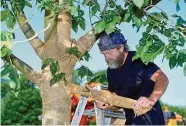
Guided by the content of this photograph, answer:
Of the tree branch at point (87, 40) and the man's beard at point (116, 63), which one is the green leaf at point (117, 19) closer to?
the tree branch at point (87, 40)

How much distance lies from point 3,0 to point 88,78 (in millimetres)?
916

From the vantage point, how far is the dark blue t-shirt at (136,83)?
3.85m

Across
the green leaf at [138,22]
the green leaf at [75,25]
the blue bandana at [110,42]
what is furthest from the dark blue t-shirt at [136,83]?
the green leaf at [138,22]

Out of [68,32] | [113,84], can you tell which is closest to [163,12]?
[68,32]

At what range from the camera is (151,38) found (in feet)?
8.07

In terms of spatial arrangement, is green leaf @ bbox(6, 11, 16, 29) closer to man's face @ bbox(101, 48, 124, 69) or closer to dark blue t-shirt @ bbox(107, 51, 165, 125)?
man's face @ bbox(101, 48, 124, 69)

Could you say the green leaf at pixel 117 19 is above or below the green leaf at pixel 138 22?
above

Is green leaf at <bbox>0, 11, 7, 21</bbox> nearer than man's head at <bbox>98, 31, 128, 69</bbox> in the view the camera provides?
Yes

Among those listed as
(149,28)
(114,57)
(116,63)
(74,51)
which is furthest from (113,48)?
(149,28)

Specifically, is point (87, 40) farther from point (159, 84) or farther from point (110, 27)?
point (159, 84)

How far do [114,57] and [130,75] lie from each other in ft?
0.77

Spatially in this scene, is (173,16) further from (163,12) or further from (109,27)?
(109,27)

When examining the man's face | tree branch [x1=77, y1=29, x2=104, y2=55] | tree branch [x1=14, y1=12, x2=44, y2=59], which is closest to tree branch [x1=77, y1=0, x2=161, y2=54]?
tree branch [x1=77, y1=29, x2=104, y2=55]

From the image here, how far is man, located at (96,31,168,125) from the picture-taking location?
373 centimetres
